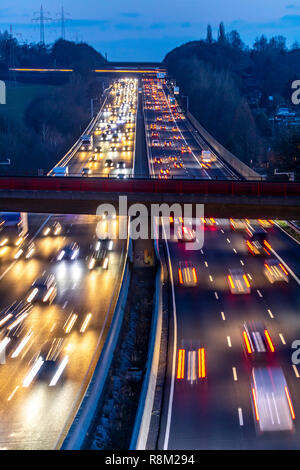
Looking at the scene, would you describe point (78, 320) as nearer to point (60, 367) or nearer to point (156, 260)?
point (60, 367)

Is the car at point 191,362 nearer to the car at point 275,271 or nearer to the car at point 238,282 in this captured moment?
the car at point 238,282

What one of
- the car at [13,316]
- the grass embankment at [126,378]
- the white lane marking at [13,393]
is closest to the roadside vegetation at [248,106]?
the grass embankment at [126,378]

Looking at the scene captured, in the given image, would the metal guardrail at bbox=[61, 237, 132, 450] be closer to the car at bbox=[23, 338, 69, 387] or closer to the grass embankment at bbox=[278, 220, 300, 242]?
the car at bbox=[23, 338, 69, 387]

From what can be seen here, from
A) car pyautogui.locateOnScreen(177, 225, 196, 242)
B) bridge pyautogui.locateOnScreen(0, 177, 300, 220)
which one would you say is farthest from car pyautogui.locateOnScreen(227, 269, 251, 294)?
car pyautogui.locateOnScreen(177, 225, 196, 242)

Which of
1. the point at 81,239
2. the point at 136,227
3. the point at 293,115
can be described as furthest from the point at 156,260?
the point at 293,115

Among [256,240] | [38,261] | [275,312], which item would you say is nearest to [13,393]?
[275,312]

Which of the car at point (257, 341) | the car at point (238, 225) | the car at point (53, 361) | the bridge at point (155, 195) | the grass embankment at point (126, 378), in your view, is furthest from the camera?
the car at point (238, 225)
